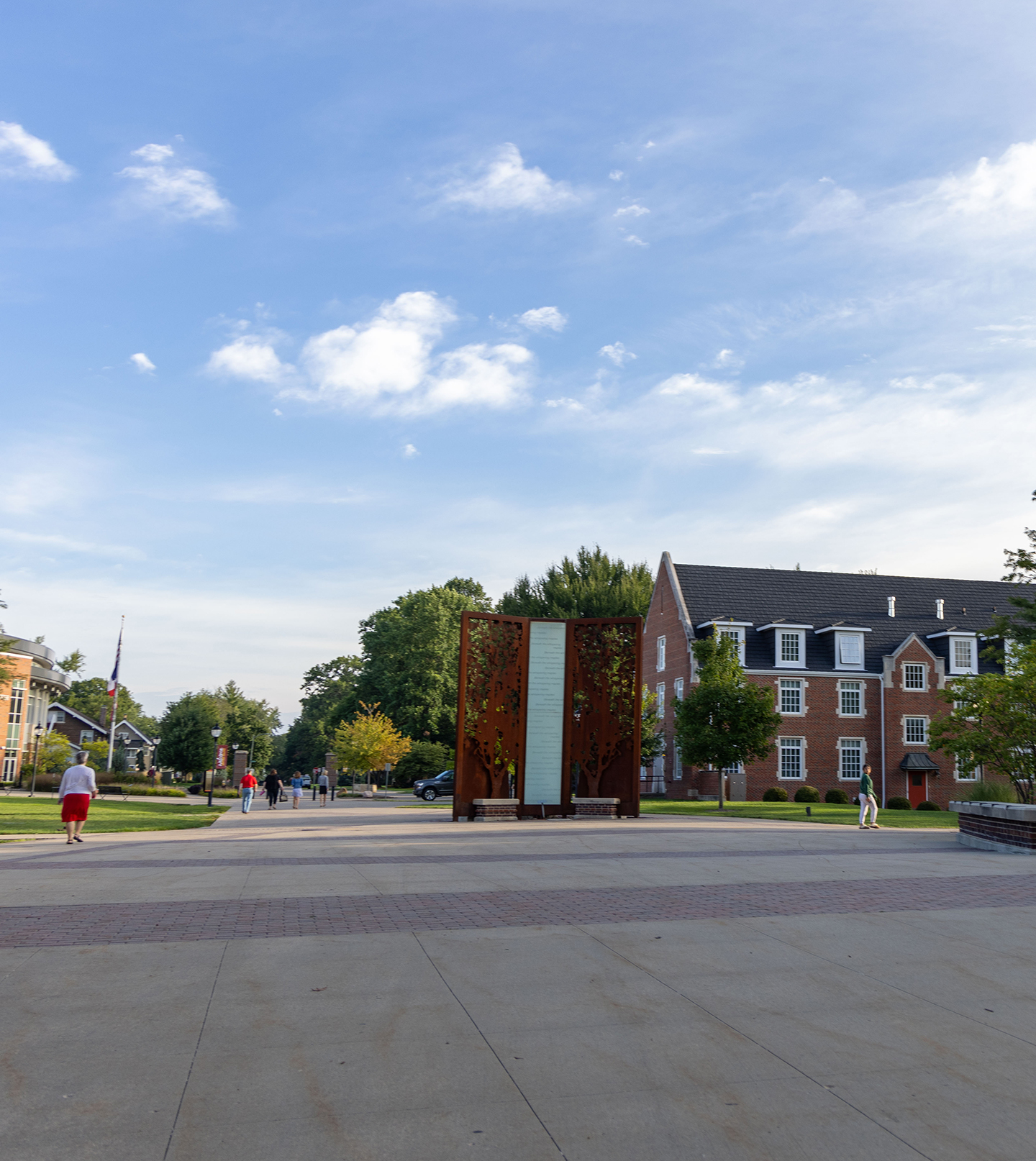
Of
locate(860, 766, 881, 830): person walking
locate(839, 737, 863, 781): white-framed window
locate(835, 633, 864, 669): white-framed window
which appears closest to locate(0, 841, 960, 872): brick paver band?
locate(860, 766, 881, 830): person walking

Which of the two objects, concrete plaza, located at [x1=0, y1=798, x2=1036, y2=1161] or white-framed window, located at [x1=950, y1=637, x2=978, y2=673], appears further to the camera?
white-framed window, located at [x1=950, y1=637, x2=978, y2=673]

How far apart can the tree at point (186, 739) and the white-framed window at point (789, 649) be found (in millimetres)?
34607

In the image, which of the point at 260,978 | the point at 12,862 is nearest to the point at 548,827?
the point at 12,862

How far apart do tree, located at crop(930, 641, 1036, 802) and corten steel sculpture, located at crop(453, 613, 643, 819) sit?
8.23 m

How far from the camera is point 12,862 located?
44.0ft

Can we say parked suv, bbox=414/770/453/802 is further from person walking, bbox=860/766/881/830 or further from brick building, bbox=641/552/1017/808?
person walking, bbox=860/766/881/830

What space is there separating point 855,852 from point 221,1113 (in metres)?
13.2

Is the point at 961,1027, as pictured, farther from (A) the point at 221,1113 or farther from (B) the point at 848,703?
(B) the point at 848,703

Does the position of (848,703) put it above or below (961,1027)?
above

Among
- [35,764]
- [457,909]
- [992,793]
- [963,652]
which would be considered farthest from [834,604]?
[457,909]

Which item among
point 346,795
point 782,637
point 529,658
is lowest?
point 346,795

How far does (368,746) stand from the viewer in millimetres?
48125

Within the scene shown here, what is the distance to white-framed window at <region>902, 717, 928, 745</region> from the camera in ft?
159

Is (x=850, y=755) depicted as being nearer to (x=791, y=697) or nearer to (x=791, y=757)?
(x=791, y=757)
